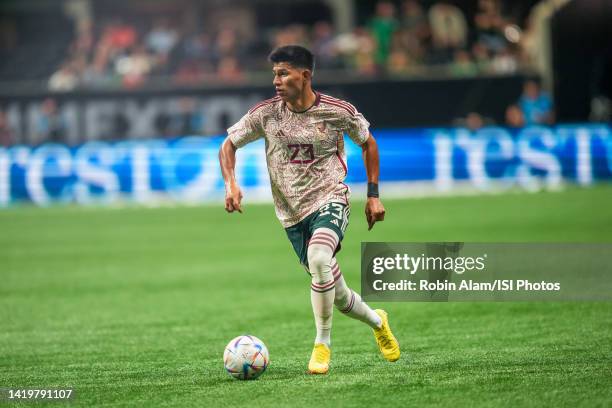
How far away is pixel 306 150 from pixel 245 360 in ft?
5.06

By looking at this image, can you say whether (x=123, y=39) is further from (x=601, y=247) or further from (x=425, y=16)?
(x=601, y=247)

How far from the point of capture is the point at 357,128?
800 cm

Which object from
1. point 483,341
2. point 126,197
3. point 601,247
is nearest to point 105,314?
point 483,341

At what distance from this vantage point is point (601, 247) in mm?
8141

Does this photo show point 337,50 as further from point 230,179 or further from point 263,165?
point 230,179

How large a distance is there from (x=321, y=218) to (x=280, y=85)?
0.98 metres

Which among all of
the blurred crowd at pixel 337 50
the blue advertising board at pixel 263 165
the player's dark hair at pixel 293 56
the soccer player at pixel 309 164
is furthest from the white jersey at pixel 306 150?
the blurred crowd at pixel 337 50

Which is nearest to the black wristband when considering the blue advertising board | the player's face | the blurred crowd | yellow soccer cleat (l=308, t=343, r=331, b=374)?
the player's face

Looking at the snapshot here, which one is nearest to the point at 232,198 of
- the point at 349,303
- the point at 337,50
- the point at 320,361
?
the point at 349,303

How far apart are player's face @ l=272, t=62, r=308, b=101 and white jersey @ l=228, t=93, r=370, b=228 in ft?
0.59

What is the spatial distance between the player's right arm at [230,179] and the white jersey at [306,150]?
0.27 metres

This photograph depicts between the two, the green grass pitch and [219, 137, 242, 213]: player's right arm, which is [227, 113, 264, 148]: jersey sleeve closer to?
[219, 137, 242, 213]: player's right arm

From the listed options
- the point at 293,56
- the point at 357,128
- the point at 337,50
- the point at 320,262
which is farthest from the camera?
the point at 337,50

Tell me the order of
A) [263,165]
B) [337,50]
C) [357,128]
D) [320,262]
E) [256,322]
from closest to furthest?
[320,262] → [357,128] → [256,322] → [263,165] → [337,50]
